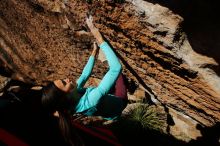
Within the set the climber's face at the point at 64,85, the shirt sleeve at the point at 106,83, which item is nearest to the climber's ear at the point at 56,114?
the climber's face at the point at 64,85

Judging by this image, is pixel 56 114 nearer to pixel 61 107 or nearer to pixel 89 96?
pixel 61 107

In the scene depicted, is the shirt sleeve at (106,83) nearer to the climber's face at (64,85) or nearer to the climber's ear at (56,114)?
the climber's face at (64,85)

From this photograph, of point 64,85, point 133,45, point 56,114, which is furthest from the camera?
point 133,45

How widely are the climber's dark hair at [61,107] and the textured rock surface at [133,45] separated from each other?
928mm

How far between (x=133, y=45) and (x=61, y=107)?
1.04 metres

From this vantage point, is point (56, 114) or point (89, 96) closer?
point (56, 114)

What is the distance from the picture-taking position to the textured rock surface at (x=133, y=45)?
2838mm

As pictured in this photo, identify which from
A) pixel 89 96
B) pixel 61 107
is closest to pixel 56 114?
pixel 61 107

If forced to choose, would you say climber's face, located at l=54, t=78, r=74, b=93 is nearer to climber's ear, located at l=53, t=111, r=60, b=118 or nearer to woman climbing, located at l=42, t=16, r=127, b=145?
woman climbing, located at l=42, t=16, r=127, b=145

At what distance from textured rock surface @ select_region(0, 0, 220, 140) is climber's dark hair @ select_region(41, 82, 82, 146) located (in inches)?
36.5

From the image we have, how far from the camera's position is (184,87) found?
10.9 ft

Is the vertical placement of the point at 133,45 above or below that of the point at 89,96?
above

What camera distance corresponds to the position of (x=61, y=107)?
2955 millimetres

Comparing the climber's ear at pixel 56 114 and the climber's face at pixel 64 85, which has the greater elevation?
the climber's face at pixel 64 85
